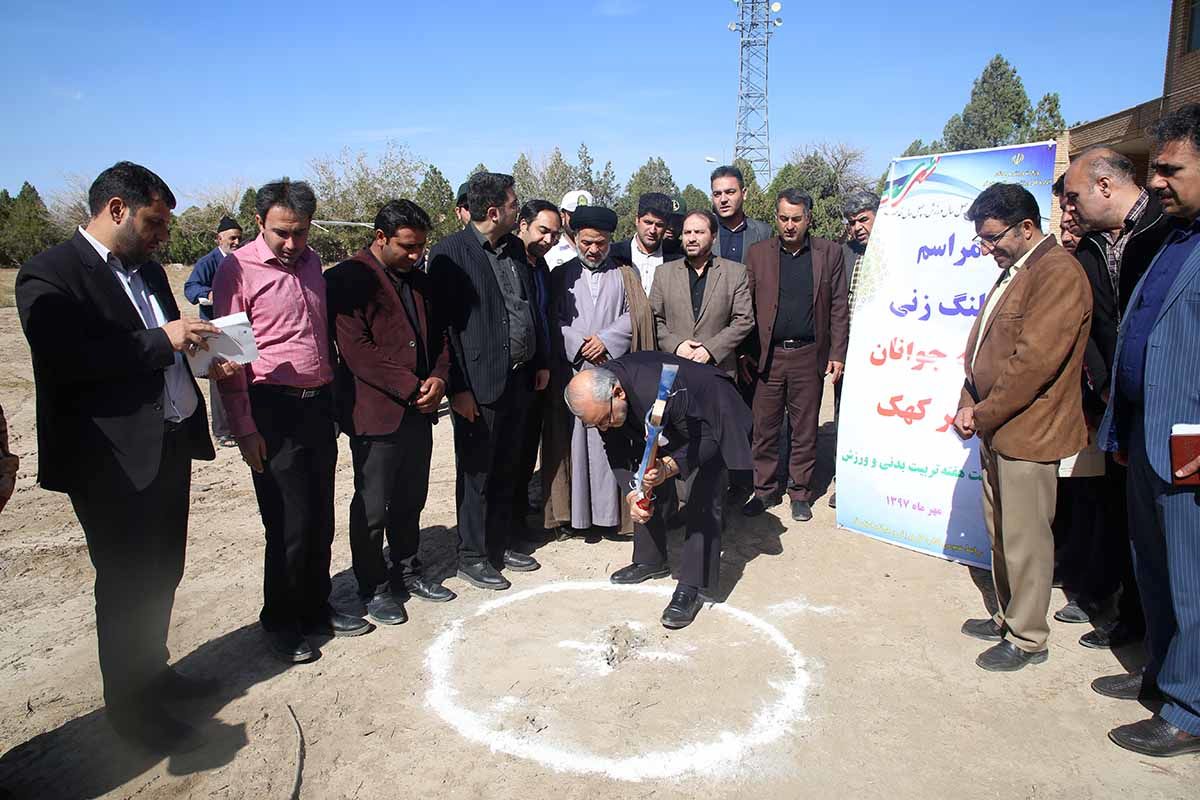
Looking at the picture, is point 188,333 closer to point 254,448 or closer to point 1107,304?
point 254,448

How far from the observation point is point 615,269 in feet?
16.3

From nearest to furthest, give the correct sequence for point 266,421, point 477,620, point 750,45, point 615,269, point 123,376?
1. point 123,376
2. point 266,421
3. point 477,620
4. point 615,269
5. point 750,45

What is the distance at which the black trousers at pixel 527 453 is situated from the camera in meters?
4.75

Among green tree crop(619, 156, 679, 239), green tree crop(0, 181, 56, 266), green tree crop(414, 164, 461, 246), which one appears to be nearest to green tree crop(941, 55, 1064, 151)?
green tree crop(619, 156, 679, 239)

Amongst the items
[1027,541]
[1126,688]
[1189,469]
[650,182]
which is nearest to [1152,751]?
[1126,688]

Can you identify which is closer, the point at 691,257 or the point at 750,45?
the point at 691,257

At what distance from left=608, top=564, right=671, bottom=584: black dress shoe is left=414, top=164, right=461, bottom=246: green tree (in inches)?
790

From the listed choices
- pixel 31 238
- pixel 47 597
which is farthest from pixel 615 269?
pixel 31 238

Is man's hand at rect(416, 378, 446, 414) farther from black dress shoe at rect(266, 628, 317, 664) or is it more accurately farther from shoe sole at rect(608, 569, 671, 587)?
shoe sole at rect(608, 569, 671, 587)

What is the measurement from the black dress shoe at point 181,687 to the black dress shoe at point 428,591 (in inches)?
44.2

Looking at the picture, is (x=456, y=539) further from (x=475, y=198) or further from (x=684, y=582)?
(x=475, y=198)

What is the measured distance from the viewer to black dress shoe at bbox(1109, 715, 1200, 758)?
279 centimetres

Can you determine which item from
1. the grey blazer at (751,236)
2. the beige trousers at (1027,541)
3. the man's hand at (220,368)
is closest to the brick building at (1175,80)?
the grey blazer at (751,236)

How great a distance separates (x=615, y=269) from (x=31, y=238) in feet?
88.6
